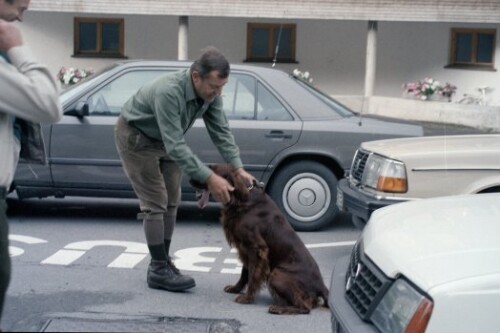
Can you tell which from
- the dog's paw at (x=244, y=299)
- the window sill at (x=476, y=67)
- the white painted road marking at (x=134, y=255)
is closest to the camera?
the dog's paw at (x=244, y=299)

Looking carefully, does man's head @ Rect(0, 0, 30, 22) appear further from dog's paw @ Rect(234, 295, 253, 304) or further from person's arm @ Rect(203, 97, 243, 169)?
dog's paw @ Rect(234, 295, 253, 304)

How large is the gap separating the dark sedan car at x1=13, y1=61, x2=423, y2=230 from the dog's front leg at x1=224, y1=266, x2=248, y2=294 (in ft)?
7.46

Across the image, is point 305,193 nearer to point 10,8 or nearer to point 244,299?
point 244,299

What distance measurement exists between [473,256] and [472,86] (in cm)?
1615

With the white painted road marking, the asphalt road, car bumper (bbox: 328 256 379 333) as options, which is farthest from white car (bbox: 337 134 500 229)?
car bumper (bbox: 328 256 379 333)

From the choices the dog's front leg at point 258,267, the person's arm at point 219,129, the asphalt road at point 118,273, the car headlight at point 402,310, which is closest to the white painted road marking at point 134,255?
the asphalt road at point 118,273

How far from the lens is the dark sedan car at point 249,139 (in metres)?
8.33

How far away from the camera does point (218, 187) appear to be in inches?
217

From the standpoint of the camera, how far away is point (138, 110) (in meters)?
6.10

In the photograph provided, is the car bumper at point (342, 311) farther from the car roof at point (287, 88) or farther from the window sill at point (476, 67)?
the window sill at point (476, 67)

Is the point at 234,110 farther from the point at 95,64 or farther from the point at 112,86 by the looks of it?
the point at 95,64

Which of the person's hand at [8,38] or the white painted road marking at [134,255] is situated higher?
the person's hand at [8,38]

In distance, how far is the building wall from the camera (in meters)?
19.7

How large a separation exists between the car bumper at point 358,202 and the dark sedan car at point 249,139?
3.10 feet
